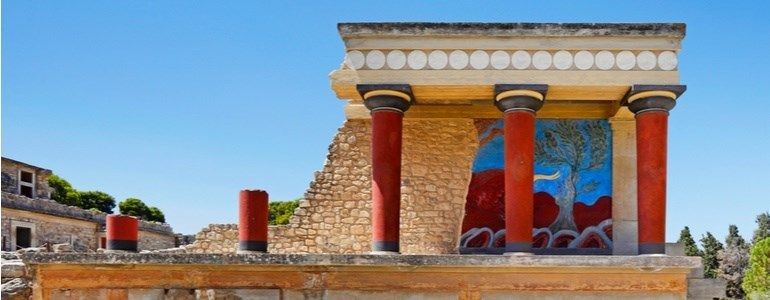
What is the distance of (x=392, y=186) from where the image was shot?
10.4 m

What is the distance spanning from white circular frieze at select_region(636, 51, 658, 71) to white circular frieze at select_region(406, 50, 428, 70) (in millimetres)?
2745

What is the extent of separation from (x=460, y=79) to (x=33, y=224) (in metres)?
16.8

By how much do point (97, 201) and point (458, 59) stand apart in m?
39.3

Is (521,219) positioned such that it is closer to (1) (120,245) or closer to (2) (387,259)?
(2) (387,259)

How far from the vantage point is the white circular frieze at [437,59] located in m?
10.7

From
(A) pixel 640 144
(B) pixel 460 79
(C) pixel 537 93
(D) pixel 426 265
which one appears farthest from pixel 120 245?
(A) pixel 640 144

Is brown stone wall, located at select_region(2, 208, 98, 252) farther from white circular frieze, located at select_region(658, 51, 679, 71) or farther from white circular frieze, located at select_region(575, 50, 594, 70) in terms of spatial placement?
white circular frieze, located at select_region(658, 51, 679, 71)

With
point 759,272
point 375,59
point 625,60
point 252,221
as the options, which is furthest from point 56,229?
point 759,272

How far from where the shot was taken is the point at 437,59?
10703mm

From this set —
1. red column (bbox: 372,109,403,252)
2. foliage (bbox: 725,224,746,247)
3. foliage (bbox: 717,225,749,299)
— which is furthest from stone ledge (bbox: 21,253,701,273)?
foliage (bbox: 725,224,746,247)

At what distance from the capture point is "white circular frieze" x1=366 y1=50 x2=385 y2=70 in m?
10.7

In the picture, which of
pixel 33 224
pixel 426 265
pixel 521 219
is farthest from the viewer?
pixel 33 224

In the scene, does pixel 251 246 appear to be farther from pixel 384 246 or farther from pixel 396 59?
pixel 396 59

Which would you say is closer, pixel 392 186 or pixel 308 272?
pixel 308 272
